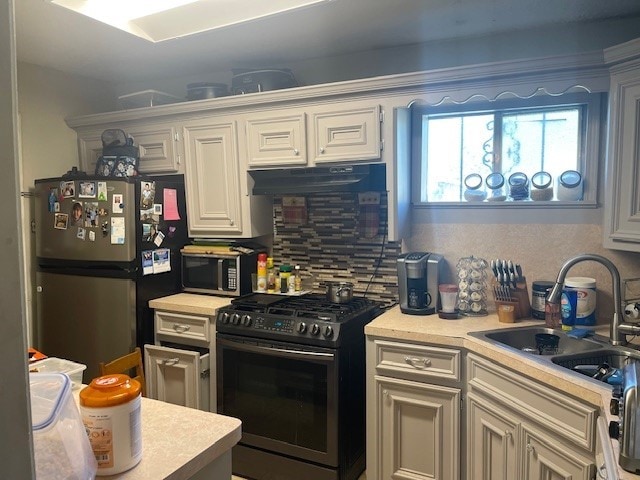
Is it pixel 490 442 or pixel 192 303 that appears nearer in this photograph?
pixel 490 442

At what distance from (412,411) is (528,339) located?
0.63 m

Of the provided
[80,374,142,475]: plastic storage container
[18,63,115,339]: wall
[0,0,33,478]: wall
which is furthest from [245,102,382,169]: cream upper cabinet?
[0,0,33,478]: wall

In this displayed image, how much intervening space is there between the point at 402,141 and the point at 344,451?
1646mm

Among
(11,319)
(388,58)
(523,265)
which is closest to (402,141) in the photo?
(388,58)

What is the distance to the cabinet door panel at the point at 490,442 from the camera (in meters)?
1.86

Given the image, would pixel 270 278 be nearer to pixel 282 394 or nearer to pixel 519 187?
pixel 282 394

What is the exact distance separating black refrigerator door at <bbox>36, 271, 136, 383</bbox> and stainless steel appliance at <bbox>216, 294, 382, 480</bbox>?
1.99 feet

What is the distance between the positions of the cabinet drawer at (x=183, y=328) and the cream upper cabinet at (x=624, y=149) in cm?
210

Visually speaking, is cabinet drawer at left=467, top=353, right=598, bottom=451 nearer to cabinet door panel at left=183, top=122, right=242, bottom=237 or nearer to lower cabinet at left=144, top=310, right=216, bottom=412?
lower cabinet at left=144, top=310, right=216, bottom=412

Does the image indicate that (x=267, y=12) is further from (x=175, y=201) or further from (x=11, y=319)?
(x=11, y=319)

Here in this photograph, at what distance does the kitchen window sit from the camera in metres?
2.39

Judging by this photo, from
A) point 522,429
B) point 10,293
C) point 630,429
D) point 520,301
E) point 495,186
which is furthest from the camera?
point 495,186

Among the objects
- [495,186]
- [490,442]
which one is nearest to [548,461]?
[490,442]

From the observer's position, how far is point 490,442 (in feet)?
6.53
